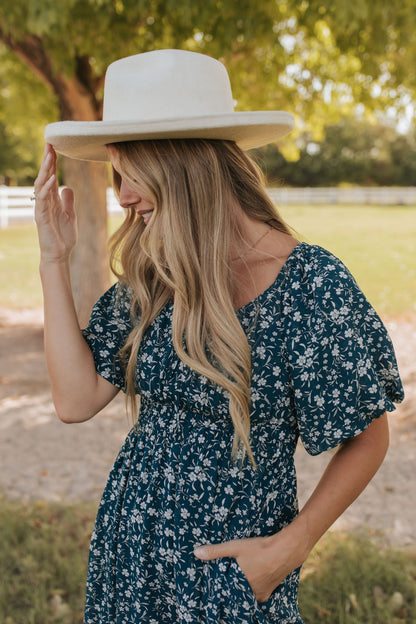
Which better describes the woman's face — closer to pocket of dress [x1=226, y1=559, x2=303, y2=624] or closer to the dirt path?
pocket of dress [x1=226, y1=559, x2=303, y2=624]

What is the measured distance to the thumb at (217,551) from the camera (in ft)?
4.95

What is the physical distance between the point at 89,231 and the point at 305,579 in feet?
15.2

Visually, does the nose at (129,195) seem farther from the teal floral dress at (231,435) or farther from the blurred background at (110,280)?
the blurred background at (110,280)

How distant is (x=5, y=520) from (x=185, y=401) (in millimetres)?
2479

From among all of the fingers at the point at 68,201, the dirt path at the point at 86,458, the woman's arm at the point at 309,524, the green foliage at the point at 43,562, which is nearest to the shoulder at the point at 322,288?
the woman's arm at the point at 309,524

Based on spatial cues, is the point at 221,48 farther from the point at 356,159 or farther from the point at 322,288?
the point at 356,159

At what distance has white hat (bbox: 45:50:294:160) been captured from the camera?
1534mm

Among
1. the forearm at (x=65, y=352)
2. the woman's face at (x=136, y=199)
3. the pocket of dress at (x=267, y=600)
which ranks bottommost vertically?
the pocket of dress at (x=267, y=600)

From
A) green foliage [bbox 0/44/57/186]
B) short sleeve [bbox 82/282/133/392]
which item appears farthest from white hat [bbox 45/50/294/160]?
green foliage [bbox 0/44/57/186]

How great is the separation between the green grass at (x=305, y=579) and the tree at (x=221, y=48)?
282cm

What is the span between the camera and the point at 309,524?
1.52 meters

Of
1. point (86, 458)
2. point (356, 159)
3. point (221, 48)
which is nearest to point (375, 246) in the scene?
point (221, 48)

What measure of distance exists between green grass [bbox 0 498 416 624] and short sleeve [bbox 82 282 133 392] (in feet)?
→ 5.53

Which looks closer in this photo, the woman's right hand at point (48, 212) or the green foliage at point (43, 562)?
the woman's right hand at point (48, 212)
